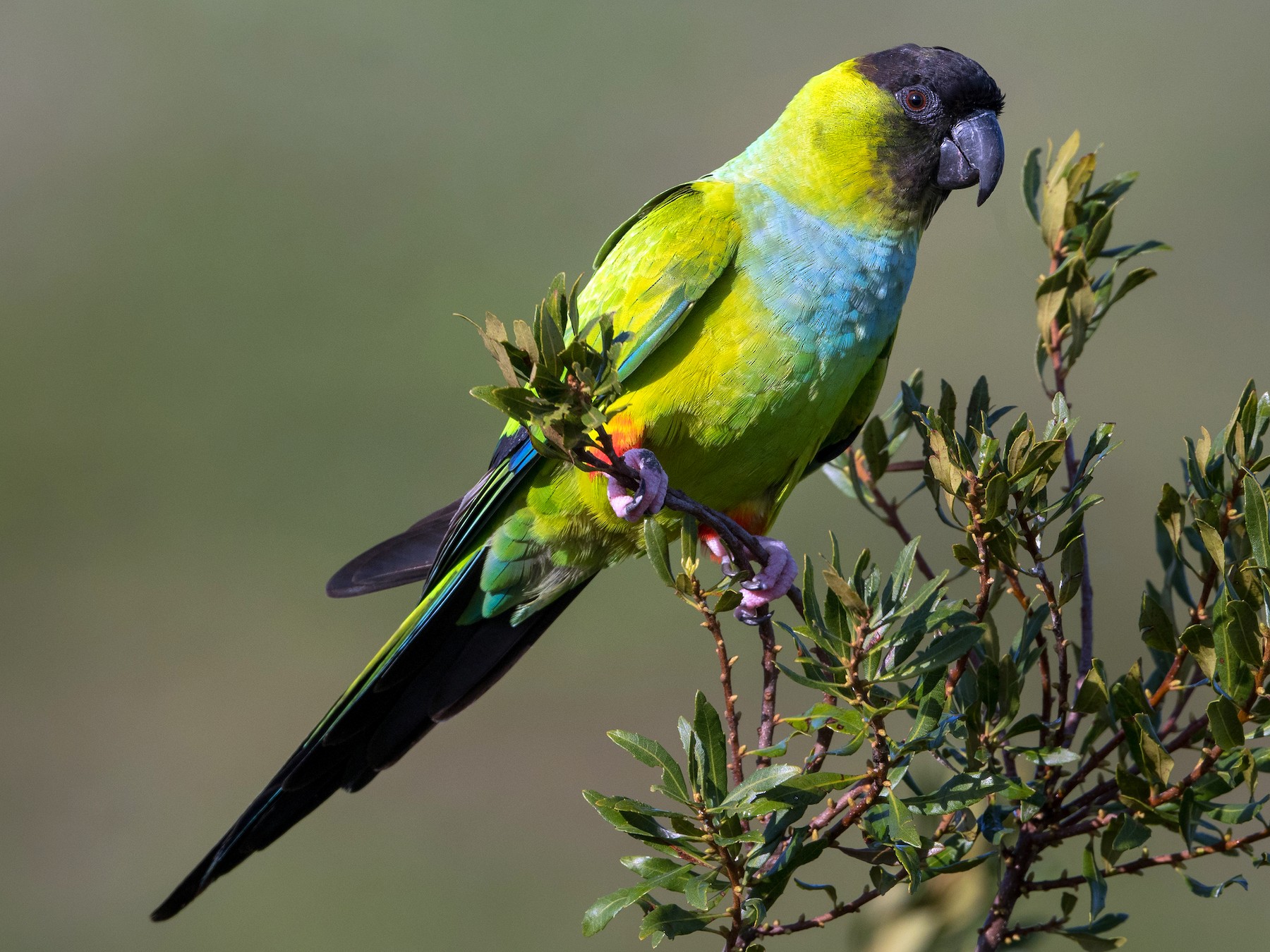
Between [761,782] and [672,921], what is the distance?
0.64ft

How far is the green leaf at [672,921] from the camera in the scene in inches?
46.4

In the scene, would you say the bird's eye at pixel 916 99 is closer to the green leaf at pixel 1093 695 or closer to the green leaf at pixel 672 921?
the green leaf at pixel 1093 695

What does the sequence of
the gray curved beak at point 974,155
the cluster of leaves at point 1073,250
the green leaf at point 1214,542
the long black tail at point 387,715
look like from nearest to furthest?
1. the green leaf at point 1214,542
2. the cluster of leaves at point 1073,250
3. the long black tail at point 387,715
4. the gray curved beak at point 974,155

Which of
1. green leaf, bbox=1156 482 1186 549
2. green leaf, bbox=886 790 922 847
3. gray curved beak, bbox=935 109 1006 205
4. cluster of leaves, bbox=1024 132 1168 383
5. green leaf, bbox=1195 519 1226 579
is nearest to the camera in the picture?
green leaf, bbox=886 790 922 847

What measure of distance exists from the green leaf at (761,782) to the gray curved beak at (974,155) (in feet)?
4.86

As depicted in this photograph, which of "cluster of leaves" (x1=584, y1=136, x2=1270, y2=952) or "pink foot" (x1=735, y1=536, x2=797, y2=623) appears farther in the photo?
"pink foot" (x1=735, y1=536, x2=797, y2=623)

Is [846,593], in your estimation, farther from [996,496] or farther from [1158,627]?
[1158,627]

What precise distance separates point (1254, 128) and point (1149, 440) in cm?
247

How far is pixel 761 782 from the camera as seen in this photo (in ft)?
3.75

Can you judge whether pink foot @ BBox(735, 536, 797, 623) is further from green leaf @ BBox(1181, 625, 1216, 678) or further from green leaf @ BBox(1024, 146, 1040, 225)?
green leaf @ BBox(1181, 625, 1216, 678)

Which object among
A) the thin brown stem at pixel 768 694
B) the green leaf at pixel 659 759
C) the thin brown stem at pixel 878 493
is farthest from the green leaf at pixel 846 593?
the thin brown stem at pixel 878 493

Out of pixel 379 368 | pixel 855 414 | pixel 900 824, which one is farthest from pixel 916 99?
pixel 379 368

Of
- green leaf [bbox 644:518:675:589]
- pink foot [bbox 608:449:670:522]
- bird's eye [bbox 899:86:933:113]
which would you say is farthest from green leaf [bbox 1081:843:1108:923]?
bird's eye [bbox 899:86:933:113]

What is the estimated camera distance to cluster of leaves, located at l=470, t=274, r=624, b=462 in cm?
111
